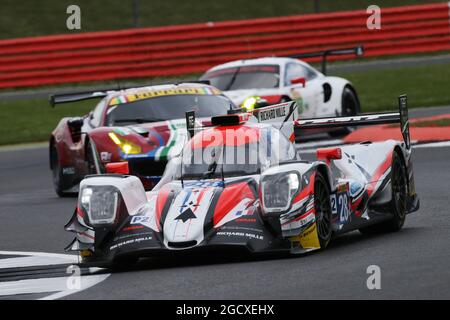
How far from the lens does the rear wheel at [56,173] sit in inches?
715

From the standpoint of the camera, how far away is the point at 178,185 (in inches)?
440

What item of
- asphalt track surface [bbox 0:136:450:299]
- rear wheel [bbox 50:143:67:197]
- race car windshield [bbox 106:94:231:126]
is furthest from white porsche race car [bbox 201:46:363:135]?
asphalt track surface [bbox 0:136:450:299]

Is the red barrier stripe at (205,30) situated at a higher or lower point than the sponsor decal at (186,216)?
higher

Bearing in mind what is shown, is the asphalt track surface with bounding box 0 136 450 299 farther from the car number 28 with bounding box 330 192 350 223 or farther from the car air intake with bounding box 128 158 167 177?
the car air intake with bounding box 128 158 167 177

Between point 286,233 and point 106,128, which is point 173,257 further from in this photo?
point 106,128

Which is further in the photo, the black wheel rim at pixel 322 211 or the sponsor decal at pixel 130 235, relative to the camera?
the black wheel rim at pixel 322 211

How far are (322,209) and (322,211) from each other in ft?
0.06

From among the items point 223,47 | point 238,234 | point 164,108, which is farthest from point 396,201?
point 223,47

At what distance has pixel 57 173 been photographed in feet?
61.0

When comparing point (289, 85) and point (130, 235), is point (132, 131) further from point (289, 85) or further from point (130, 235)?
point (289, 85)

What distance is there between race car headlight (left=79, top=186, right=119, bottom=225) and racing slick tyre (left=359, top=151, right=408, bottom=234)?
250cm

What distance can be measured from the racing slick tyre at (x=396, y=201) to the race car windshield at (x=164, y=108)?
534 cm
